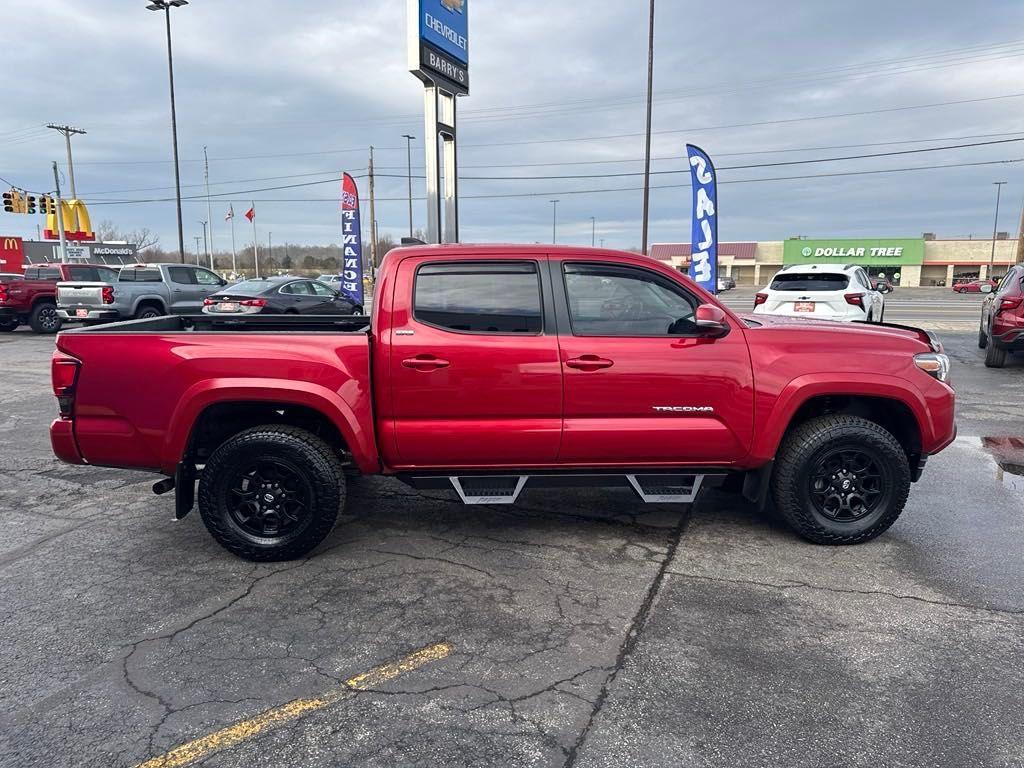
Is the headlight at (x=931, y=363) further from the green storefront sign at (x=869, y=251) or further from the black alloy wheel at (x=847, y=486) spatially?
the green storefront sign at (x=869, y=251)

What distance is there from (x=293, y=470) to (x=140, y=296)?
15694 mm

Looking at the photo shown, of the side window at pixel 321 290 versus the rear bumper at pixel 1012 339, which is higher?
the side window at pixel 321 290

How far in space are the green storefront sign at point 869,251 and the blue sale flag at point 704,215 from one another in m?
63.1

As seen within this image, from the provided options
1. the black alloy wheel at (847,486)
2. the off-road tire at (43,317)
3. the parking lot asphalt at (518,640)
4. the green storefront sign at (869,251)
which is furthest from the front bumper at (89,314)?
the green storefront sign at (869,251)

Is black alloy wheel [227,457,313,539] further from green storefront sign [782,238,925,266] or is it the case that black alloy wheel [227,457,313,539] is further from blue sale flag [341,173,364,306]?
green storefront sign [782,238,925,266]

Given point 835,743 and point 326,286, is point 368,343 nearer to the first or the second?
point 835,743

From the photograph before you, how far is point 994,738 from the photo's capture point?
2.61 meters

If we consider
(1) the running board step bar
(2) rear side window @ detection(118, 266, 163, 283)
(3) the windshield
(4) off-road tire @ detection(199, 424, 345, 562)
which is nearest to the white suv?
(1) the running board step bar

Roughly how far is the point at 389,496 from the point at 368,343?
6.04 ft

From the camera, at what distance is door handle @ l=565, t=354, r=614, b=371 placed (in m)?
4.10

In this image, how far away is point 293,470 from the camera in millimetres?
4098

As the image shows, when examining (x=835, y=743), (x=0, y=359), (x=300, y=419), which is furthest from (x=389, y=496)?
(x=0, y=359)

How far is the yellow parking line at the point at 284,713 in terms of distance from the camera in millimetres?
2523

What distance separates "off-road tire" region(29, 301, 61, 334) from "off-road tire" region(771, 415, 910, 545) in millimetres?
20141
